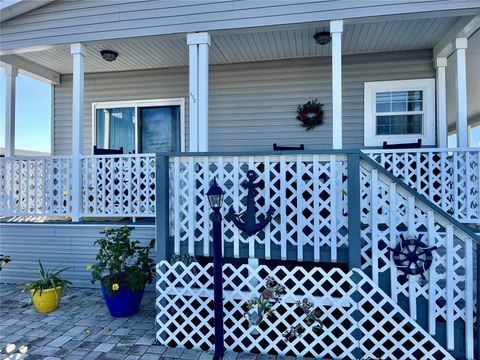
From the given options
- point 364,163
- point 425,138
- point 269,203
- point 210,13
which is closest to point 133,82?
point 210,13

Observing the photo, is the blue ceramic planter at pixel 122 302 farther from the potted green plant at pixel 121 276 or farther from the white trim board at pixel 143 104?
the white trim board at pixel 143 104

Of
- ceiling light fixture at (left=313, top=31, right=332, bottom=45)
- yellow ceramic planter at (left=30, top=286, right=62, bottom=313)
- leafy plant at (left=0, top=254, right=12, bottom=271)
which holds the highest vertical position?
ceiling light fixture at (left=313, top=31, right=332, bottom=45)

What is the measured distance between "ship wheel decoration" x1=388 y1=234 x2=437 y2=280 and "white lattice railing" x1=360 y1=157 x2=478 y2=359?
0.04 meters

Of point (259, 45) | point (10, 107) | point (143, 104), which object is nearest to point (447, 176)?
point (259, 45)

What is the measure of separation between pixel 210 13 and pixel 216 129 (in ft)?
6.45

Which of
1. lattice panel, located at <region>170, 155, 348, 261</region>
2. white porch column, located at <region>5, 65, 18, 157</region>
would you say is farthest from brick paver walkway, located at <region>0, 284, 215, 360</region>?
white porch column, located at <region>5, 65, 18, 157</region>

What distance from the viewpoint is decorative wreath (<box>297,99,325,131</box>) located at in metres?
5.07

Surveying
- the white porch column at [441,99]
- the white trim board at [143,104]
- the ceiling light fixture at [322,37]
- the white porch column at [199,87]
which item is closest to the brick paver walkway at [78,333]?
the white porch column at [199,87]

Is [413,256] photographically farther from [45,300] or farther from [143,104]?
[143,104]

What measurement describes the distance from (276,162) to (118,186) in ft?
8.25

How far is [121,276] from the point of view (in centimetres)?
325

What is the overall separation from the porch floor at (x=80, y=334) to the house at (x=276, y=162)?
0.75 ft

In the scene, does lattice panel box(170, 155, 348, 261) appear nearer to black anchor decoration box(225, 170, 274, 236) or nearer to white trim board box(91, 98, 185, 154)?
black anchor decoration box(225, 170, 274, 236)

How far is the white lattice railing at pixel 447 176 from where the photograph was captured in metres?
3.80
